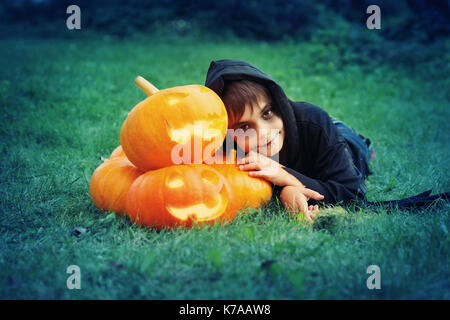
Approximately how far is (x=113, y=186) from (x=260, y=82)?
1.07 metres

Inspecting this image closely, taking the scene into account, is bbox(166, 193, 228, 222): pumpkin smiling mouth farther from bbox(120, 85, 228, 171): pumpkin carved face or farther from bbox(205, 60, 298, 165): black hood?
bbox(205, 60, 298, 165): black hood

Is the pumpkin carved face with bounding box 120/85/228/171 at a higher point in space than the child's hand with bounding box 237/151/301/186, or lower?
higher

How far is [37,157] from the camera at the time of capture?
3.38 meters

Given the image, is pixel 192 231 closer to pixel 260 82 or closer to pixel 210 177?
pixel 210 177

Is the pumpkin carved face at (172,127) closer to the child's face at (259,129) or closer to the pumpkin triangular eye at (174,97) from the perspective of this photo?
the pumpkin triangular eye at (174,97)

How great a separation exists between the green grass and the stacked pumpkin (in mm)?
91

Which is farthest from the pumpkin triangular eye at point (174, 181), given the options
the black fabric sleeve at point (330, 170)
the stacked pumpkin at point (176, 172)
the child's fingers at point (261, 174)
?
the black fabric sleeve at point (330, 170)

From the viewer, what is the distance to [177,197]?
204 centimetres

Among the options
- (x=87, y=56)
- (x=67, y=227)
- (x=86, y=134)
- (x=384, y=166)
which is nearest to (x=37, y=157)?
(x=86, y=134)

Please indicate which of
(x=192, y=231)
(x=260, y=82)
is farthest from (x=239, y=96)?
(x=192, y=231)

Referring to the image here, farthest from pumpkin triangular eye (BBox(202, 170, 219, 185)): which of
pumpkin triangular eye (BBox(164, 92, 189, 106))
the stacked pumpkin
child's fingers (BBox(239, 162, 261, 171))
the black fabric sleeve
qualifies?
the black fabric sleeve

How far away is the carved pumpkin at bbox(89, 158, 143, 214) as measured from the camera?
2.31m

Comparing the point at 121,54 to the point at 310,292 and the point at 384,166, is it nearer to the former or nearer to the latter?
the point at 384,166
